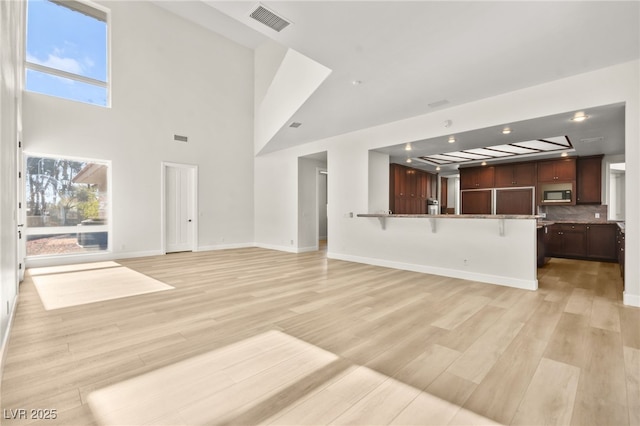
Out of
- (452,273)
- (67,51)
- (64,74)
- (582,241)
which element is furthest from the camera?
(582,241)

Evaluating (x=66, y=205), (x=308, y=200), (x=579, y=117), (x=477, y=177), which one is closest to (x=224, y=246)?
(x=308, y=200)

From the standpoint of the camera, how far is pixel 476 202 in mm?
8266

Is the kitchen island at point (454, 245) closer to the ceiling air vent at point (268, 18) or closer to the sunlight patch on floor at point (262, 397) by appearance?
the sunlight patch on floor at point (262, 397)

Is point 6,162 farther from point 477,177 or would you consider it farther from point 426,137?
point 477,177

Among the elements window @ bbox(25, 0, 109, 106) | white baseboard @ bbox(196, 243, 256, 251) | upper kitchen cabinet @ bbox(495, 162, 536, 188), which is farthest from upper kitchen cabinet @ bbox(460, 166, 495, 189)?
window @ bbox(25, 0, 109, 106)

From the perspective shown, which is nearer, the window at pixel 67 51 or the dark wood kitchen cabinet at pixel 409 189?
the window at pixel 67 51

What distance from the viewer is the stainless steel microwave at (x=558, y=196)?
684cm

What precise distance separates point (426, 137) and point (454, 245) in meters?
1.90

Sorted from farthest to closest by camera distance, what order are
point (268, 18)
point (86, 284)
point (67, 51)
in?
point (67, 51) → point (86, 284) → point (268, 18)

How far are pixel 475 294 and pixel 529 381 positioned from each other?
210 centimetres

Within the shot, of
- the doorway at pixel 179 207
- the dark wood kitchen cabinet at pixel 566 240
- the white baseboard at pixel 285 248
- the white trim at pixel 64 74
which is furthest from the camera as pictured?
the white baseboard at pixel 285 248

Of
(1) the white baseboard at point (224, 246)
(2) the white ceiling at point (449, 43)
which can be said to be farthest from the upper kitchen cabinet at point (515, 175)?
(1) the white baseboard at point (224, 246)

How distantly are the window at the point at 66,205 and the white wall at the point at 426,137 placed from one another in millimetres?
3939

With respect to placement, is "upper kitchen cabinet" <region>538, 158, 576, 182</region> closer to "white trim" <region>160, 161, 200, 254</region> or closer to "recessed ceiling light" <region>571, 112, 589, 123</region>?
"recessed ceiling light" <region>571, 112, 589, 123</region>
